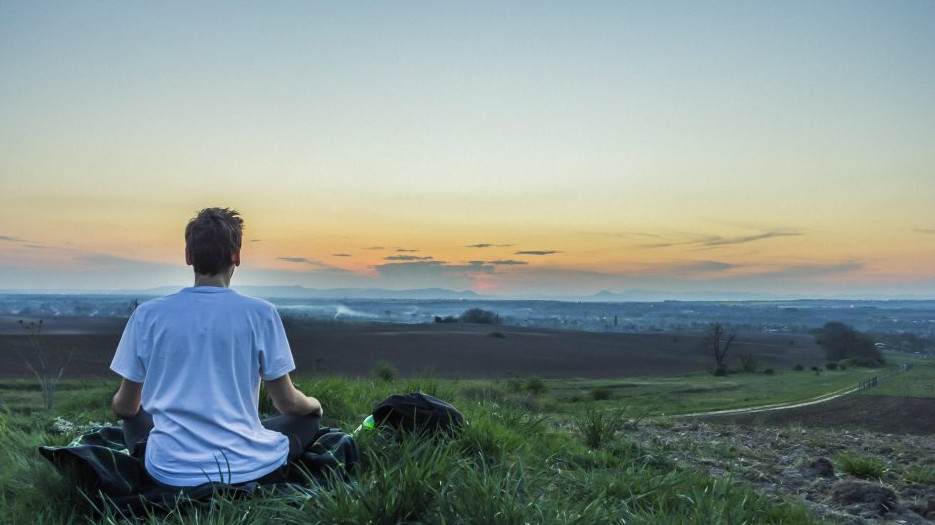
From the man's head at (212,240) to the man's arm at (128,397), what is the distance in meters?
0.76

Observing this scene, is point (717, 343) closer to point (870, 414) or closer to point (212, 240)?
point (870, 414)

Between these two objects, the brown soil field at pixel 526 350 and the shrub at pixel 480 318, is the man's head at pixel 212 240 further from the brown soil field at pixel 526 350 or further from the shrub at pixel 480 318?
the shrub at pixel 480 318

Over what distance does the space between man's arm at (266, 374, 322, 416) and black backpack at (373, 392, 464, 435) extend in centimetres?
119

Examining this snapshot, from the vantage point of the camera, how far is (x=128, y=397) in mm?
3994

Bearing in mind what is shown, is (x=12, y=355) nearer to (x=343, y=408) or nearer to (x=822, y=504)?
(x=343, y=408)

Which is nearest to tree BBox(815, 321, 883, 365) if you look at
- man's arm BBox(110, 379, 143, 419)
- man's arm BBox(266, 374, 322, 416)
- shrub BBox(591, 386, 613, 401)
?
shrub BBox(591, 386, 613, 401)

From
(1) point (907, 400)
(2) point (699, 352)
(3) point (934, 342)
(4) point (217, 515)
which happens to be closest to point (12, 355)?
(1) point (907, 400)

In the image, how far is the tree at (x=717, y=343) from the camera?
86.2 metres

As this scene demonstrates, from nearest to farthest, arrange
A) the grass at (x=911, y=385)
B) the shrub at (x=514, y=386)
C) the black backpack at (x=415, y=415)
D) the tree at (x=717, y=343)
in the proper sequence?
the black backpack at (x=415, y=415)
the shrub at (x=514, y=386)
the grass at (x=911, y=385)
the tree at (x=717, y=343)

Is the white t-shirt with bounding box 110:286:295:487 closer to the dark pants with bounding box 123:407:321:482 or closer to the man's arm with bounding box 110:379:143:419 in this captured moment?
the man's arm with bounding box 110:379:143:419

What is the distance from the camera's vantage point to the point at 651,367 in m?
79.8

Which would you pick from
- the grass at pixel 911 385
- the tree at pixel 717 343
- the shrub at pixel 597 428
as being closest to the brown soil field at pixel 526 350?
the tree at pixel 717 343

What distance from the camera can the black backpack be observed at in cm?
539

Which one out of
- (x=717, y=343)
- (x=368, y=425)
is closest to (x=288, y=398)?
(x=368, y=425)
